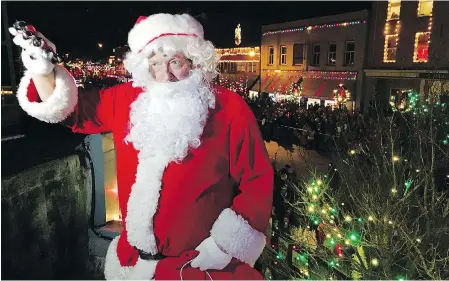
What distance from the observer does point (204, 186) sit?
84.9 inches

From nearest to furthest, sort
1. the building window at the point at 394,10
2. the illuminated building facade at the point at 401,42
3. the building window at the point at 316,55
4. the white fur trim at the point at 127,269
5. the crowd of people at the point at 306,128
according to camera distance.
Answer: the white fur trim at the point at 127,269 → the crowd of people at the point at 306,128 → the illuminated building facade at the point at 401,42 → the building window at the point at 394,10 → the building window at the point at 316,55

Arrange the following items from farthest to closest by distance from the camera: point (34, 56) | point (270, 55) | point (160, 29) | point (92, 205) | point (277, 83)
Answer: point (270, 55) → point (277, 83) → point (92, 205) → point (160, 29) → point (34, 56)

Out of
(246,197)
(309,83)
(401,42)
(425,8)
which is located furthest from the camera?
(309,83)

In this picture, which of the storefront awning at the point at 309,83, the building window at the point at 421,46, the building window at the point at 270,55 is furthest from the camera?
the building window at the point at 270,55

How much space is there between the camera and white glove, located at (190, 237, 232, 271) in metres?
2.09

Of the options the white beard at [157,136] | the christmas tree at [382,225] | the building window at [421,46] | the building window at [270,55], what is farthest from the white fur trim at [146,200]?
the building window at [270,55]

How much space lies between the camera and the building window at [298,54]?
2088 centimetres

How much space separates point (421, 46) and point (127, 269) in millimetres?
16904

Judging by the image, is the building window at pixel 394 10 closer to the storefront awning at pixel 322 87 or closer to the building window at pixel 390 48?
the building window at pixel 390 48

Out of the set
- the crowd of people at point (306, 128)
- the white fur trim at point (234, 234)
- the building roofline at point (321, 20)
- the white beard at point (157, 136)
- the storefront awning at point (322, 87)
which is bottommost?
the crowd of people at point (306, 128)

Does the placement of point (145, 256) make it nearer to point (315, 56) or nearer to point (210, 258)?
point (210, 258)

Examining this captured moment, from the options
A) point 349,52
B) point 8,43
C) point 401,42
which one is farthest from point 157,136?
point 349,52

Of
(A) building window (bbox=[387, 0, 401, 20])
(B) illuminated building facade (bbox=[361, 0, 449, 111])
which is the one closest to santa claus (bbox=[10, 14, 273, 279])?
(B) illuminated building facade (bbox=[361, 0, 449, 111])

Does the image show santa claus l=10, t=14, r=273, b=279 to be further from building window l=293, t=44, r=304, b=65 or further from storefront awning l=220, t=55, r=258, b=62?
storefront awning l=220, t=55, r=258, b=62
